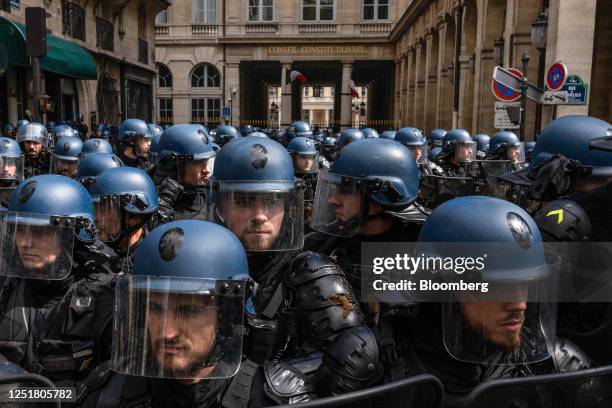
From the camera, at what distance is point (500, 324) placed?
6.02ft

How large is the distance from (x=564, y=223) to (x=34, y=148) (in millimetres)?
7772

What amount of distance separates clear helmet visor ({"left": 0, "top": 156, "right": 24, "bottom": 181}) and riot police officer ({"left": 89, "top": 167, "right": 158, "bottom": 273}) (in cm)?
300

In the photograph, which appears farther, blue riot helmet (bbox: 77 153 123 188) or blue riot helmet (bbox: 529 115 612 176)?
blue riot helmet (bbox: 77 153 123 188)

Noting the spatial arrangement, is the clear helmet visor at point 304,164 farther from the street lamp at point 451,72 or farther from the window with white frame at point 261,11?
the window with white frame at point 261,11

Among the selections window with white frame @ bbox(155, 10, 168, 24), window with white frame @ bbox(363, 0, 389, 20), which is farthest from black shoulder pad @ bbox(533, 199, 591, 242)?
window with white frame @ bbox(155, 10, 168, 24)

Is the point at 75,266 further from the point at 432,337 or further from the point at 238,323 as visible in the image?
the point at 432,337

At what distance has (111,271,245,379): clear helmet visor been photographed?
183 cm

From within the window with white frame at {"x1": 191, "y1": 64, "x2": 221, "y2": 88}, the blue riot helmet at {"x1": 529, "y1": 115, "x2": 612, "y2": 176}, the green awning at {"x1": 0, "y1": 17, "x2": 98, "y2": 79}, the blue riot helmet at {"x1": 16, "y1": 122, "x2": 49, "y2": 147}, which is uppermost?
the window with white frame at {"x1": 191, "y1": 64, "x2": 221, "y2": 88}

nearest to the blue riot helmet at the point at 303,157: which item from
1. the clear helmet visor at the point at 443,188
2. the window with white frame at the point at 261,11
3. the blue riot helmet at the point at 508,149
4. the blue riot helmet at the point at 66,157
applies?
the clear helmet visor at the point at 443,188

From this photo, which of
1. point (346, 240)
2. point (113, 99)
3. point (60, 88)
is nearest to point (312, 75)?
point (113, 99)

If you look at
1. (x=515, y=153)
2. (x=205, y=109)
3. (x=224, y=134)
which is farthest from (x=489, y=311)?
(x=205, y=109)

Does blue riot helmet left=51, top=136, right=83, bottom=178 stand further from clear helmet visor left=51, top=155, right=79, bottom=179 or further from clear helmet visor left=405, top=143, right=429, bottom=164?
clear helmet visor left=405, top=143, right=429, bottom=164

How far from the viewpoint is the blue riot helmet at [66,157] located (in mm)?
7414

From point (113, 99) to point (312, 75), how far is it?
69.3 feet
